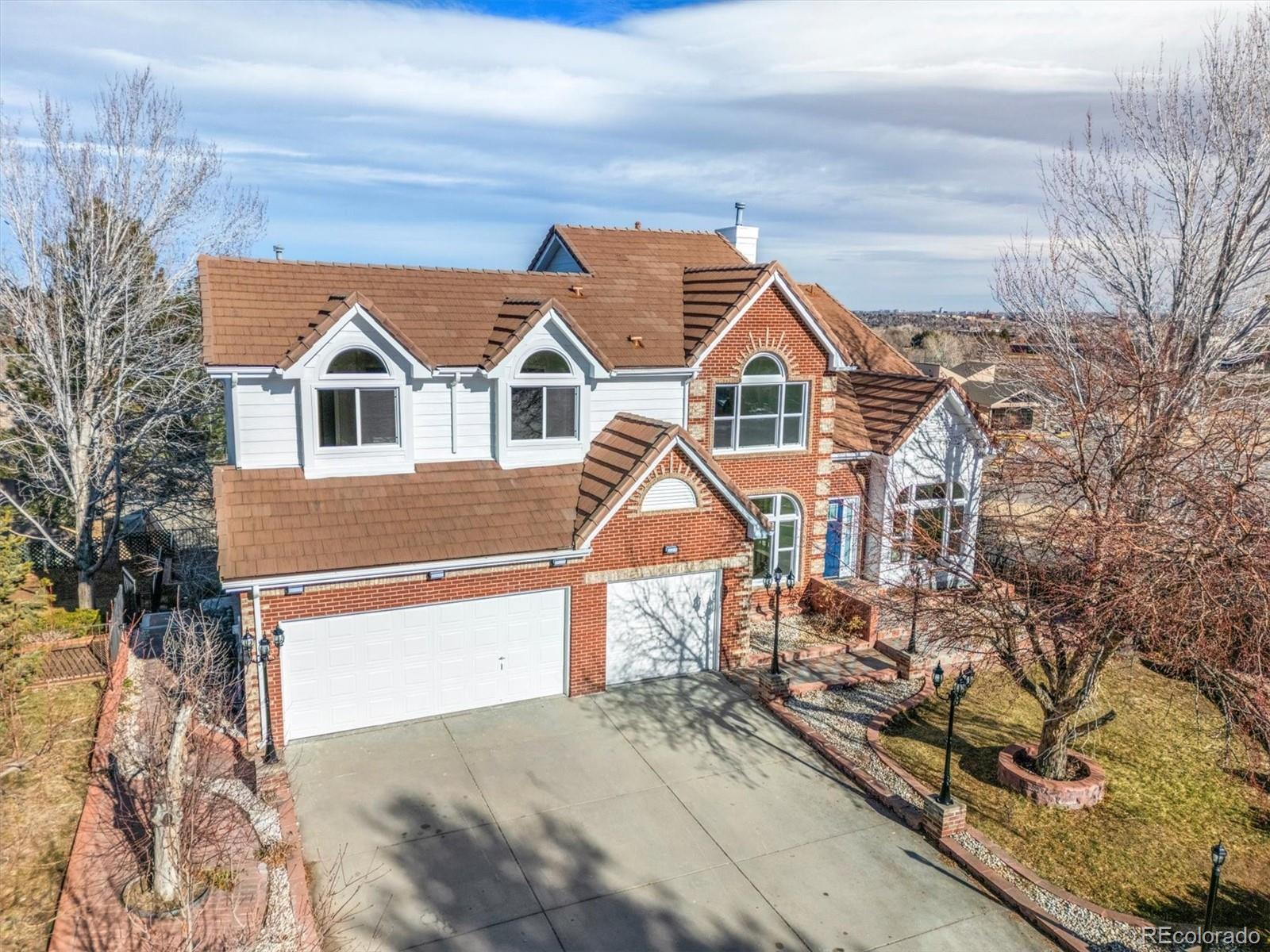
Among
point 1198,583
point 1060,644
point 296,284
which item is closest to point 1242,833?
point 1060,644

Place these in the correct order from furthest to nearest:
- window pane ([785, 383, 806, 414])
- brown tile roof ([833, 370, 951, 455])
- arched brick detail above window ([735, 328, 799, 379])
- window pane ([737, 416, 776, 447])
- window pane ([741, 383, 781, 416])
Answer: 1. brown tile roof ([833, 370, 951, 455])
2. window pane ([785, 383, 806, 414])
3. window pane ([737, 416, 776, 447])
4. window pane ([741, 383, 781, 416])
5. arched brick detail above window ([735, 328, 799, 379])

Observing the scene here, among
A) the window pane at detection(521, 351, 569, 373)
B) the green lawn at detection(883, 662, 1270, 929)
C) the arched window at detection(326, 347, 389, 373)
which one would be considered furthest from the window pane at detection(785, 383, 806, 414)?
the arched window at detection(326, 347, 389, 373)

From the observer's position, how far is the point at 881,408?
21672 mm

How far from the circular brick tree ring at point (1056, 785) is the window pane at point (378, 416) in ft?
38.0

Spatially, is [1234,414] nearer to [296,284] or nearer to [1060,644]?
[1060,644]

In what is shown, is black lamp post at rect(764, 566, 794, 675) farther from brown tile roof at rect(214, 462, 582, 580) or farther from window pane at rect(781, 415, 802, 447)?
brown tile roof at rect(214, 462, 582, 580)

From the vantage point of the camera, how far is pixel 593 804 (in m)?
12.1

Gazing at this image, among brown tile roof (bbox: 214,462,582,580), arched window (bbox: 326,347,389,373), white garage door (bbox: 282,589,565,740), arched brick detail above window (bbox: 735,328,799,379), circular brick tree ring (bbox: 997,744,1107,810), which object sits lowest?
circular brick tree ring (bbox: 997,744,1107,810)

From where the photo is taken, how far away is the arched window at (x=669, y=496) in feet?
50.1

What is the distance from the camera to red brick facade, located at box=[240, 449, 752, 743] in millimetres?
13055

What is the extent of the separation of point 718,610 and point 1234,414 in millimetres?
9724

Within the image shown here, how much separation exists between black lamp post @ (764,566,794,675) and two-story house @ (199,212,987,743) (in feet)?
0.75

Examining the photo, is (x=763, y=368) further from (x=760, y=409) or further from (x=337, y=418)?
(x=337, y=418)

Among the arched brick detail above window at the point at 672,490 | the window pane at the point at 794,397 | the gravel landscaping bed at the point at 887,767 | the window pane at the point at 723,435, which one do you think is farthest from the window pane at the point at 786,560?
the arched brick detail above window at the point at 672,490
